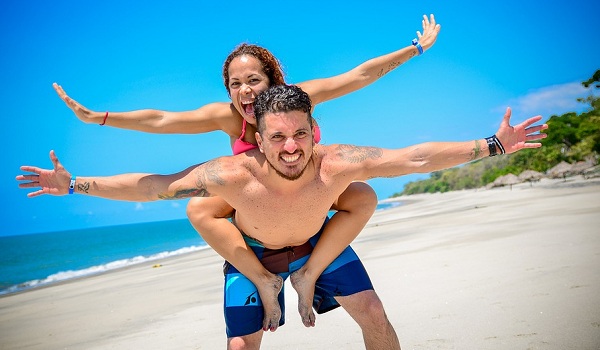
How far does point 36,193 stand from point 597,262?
21.9 feet

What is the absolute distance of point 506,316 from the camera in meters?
4.95

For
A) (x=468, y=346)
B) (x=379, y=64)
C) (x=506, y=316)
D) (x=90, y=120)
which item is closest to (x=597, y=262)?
(x=506, y=316)

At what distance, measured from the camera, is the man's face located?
333 centimetres

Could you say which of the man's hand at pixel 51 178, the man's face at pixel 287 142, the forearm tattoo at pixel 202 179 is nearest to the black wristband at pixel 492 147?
the man's face at pixel 287 142

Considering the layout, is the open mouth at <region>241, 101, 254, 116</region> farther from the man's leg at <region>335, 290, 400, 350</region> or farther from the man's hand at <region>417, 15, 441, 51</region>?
the man's hand at <region>417, 15, 441, 51</region>

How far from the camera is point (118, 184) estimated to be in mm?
3420

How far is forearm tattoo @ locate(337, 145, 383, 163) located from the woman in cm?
46

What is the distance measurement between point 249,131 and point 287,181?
0.84m

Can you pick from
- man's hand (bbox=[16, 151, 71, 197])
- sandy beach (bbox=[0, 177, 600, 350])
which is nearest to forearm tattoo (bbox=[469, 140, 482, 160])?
sandy beach (bbox=[0, 177, 600, 350])

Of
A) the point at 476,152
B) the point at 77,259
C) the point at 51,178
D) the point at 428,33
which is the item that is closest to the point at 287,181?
the point at 476,152

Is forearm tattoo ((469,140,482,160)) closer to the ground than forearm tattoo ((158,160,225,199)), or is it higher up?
closer to the ground

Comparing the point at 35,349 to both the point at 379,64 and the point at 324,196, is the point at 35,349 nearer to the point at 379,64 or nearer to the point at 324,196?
the point at 324,196

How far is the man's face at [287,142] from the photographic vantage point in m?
3.33

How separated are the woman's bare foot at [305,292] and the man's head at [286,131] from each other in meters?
0.88
